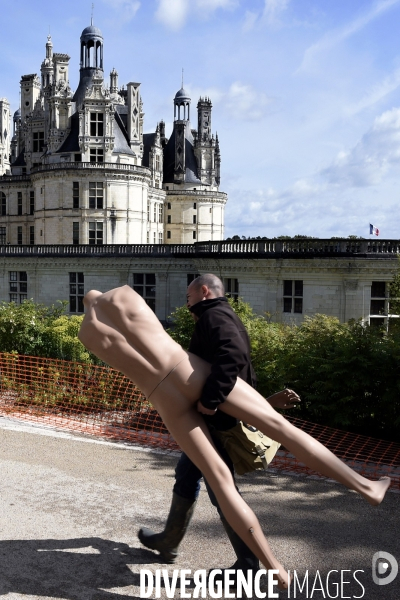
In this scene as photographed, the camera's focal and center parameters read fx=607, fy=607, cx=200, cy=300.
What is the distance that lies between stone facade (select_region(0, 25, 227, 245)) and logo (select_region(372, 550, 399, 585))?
4253cm

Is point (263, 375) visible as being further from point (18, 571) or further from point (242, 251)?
point (242, 251)

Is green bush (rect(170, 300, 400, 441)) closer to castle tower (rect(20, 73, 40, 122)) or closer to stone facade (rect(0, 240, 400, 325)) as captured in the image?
stone facade (rect(0, 240, 400, 325))

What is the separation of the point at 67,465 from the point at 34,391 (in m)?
5.14

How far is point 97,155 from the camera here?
47.4 meters

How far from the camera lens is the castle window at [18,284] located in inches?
1374

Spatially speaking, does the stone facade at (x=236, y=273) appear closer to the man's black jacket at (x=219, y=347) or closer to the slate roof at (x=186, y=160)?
the man's black jacket at (x=219, y=347)

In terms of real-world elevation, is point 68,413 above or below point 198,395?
below

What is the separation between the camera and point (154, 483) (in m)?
8.16

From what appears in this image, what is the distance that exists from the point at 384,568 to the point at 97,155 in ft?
147

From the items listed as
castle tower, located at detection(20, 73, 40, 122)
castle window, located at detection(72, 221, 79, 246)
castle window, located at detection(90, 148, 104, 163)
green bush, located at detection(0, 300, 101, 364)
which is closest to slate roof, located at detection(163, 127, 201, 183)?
castle tower, located at detection(20, 73, 40, 122)

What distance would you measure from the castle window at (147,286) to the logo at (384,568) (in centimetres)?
2723

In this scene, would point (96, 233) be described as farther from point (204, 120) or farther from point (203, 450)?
point (203, 450)

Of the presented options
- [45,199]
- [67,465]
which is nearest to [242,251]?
[67,465]

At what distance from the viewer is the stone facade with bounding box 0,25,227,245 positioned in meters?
47.2
